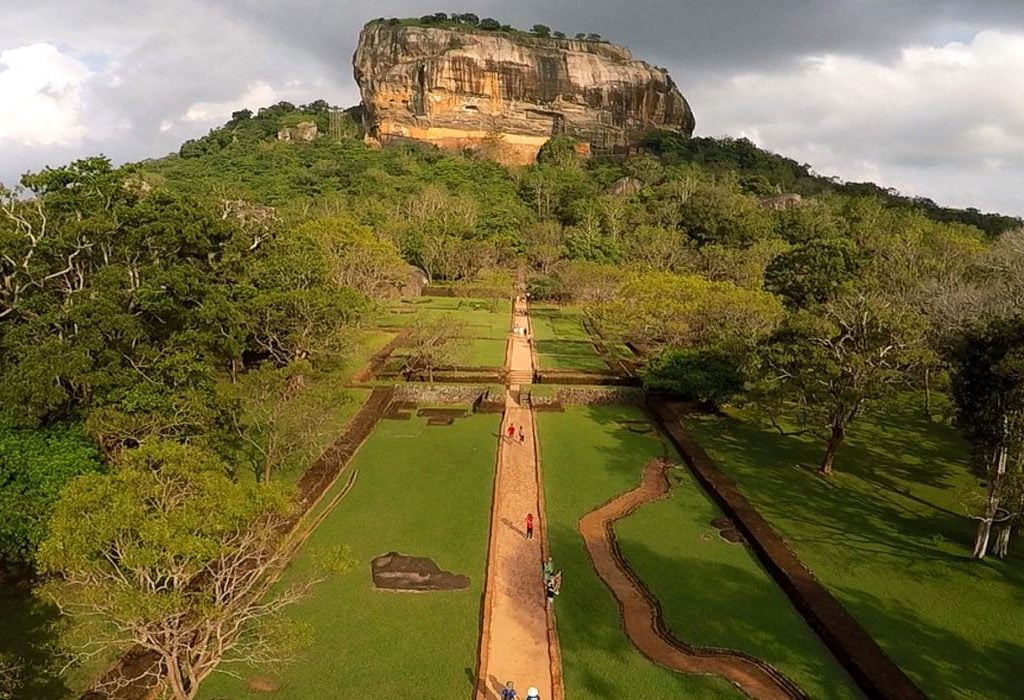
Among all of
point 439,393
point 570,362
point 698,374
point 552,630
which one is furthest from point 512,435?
point 570,362

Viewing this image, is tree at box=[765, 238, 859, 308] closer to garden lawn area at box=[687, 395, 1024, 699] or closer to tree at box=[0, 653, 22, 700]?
garden lawn area at box=[687, 395, 1024, 699]

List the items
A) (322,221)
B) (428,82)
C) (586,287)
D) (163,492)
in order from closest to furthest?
(163,492) < (322,221) < (586,287) < (428,82)

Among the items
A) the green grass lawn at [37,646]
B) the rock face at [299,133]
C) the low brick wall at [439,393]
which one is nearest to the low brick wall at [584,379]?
the low brick wall at [439,393]

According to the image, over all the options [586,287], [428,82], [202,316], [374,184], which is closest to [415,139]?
[428,82]

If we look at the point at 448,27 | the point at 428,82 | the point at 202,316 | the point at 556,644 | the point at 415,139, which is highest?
the point at 448,27

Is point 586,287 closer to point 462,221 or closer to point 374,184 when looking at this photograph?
point 462,221

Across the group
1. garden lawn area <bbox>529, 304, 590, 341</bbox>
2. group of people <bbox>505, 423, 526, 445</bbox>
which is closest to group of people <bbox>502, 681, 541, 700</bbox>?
group of people <bbox>505, 423, 526, 445</bbox>
